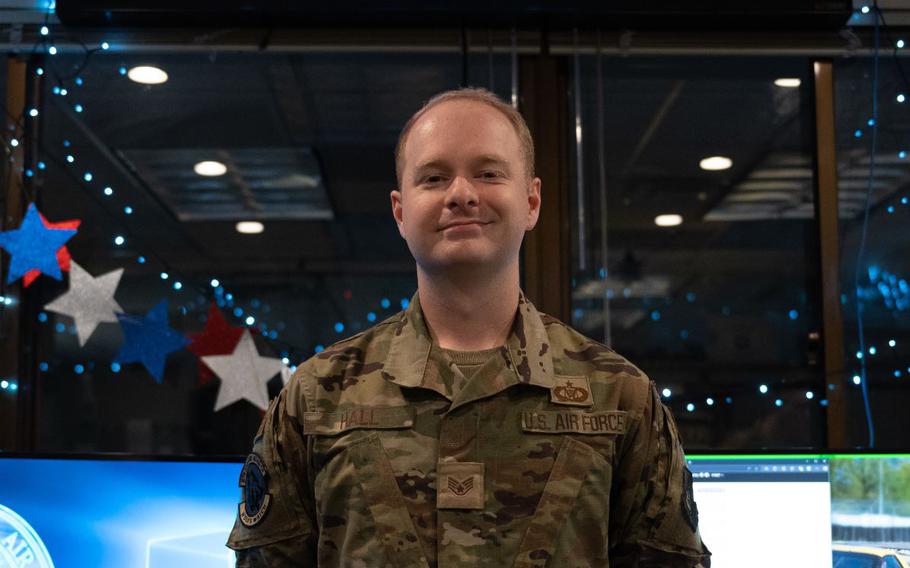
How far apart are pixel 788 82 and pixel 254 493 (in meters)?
1.65

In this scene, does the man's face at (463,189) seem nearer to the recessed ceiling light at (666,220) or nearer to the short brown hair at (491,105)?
the short brown hair at (491,105)

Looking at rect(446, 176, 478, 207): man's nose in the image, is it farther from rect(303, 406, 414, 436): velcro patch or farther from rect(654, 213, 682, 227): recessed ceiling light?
rect(654, 213, 682, 227): recessed ceiling light

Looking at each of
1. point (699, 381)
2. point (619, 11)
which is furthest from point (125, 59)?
point (699, 381)

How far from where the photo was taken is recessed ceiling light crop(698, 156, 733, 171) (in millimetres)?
2188

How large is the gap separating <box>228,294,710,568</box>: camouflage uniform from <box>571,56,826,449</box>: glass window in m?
1.11

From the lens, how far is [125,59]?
2.17m

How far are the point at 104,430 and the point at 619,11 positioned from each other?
4.70 feet

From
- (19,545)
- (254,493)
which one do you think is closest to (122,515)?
(19,545)

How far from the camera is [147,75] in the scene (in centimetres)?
218

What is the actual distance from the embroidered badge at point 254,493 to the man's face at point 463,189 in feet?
0.92

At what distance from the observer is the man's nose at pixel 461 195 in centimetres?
96

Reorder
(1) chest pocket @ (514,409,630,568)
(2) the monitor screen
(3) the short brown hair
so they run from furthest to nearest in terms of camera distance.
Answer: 1. (2) the monitor screen
2. (3) the short brown hair
3. (1) chest pocket @ (514,409,630,568)

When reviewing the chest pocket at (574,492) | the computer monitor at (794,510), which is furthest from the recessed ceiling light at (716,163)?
the chest pocket at (574,492)

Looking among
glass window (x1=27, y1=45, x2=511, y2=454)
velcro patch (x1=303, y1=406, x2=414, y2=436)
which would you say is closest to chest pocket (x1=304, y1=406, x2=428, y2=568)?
velcro patch (x1=303, y1=406, x2=414, y2=436)
